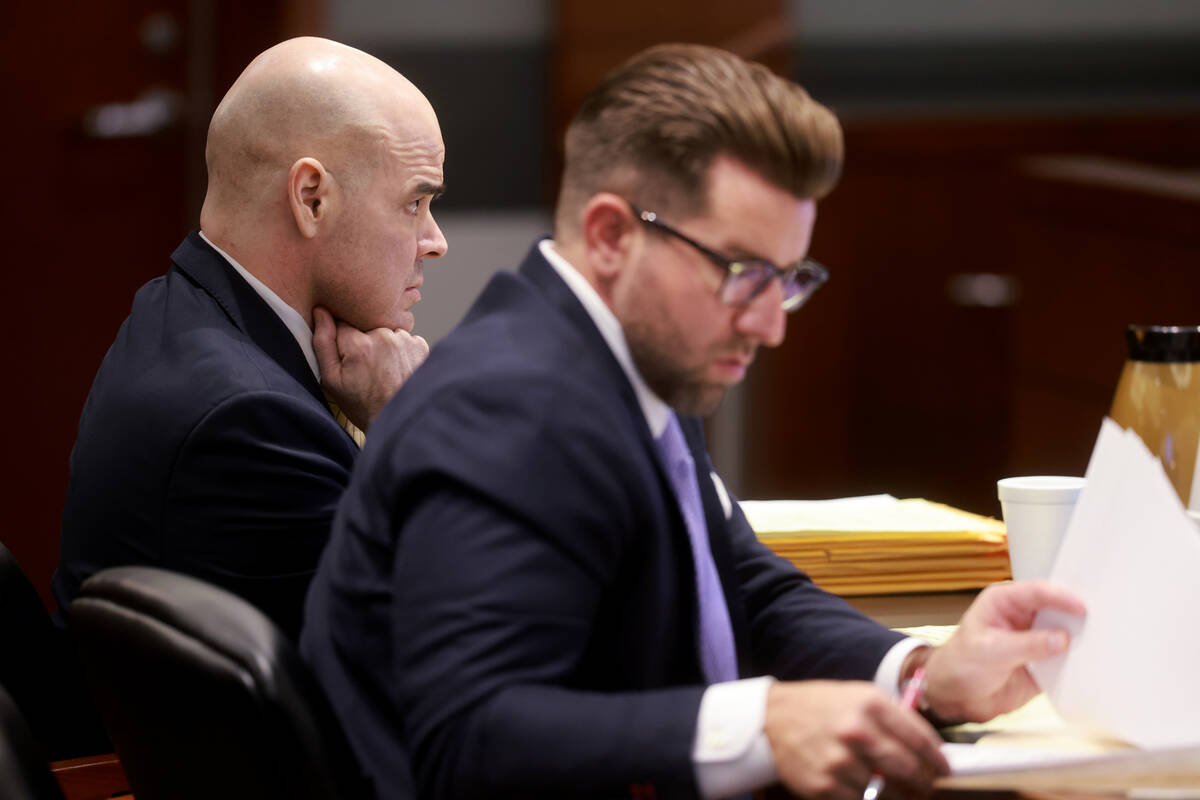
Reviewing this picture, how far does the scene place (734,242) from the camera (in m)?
1.13

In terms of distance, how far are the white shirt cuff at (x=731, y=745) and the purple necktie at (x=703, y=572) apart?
157 millimetres

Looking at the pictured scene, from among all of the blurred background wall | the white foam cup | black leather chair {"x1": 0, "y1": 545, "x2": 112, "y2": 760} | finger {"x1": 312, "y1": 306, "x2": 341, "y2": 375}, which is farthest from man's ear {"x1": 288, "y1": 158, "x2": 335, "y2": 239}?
the blurred background wall

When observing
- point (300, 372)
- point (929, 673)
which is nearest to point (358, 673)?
point (929, 673)

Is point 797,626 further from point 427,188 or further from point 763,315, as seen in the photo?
point 427,188

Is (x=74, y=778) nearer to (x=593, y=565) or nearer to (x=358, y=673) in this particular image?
(x=358, y=673)

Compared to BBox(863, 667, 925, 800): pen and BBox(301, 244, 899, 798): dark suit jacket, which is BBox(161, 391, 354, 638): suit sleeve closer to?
BBox(301, 244, 899, 798): dark suit jacket

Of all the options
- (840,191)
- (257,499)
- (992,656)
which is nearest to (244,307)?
(257,499)

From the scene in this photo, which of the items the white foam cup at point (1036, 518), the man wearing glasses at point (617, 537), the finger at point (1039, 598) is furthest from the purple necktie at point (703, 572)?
the white foam cup at point (1036, 518)

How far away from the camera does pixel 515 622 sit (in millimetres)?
961

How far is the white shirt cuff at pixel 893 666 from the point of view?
1.24m

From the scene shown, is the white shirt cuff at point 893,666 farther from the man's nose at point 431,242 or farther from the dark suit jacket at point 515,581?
the man's nose at point 431,242

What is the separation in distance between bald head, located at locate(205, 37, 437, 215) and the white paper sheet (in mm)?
1027

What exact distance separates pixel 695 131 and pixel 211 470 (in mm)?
699

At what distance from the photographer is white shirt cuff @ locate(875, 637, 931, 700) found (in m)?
1.24
